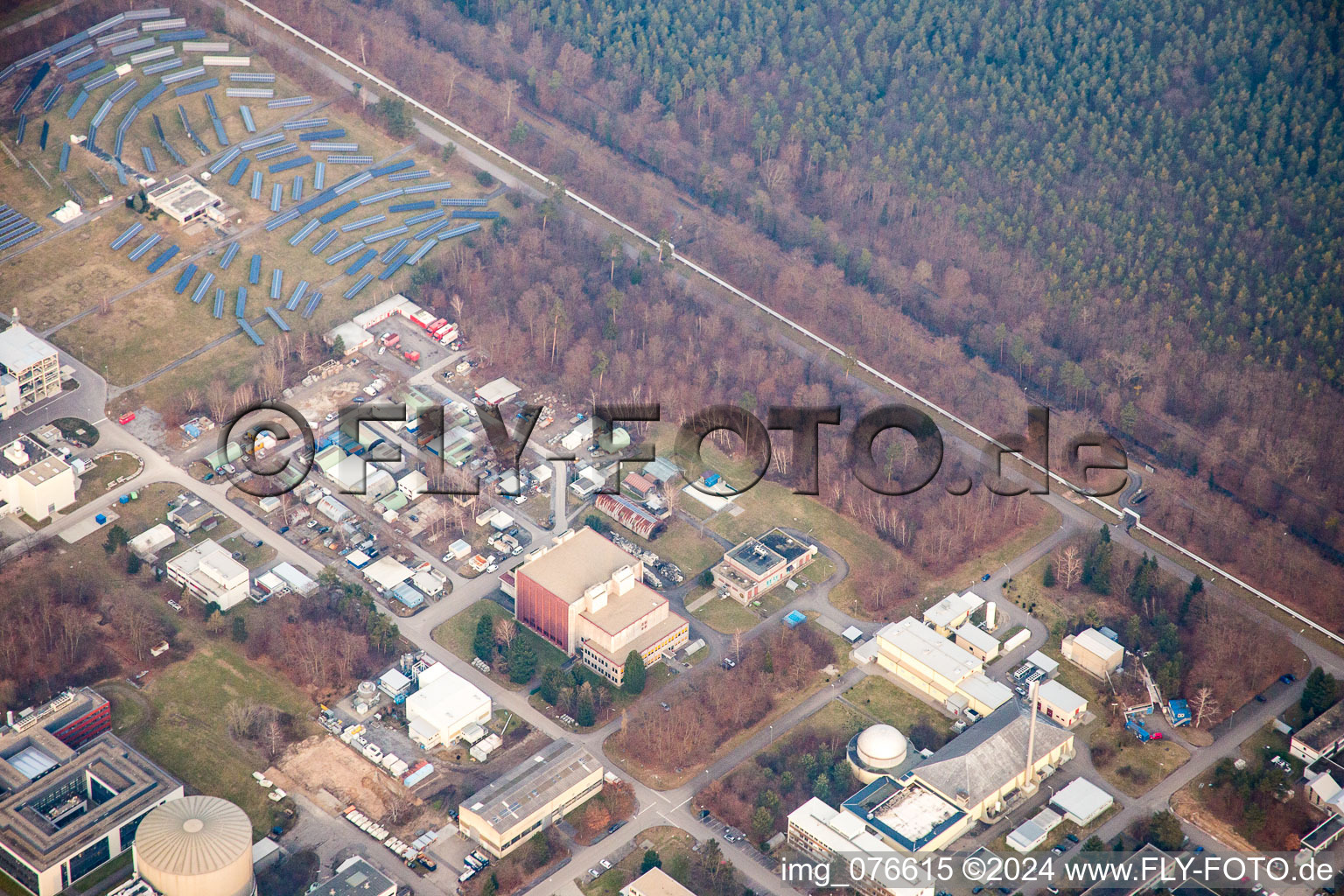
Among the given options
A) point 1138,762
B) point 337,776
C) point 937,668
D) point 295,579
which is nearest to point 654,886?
point 337,776

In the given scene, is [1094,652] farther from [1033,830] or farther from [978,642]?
[1033,830]

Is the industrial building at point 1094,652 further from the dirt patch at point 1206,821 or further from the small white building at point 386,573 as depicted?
the small white building at point 386,573

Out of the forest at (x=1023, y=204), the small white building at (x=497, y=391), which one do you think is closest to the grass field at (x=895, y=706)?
the forest at (x=1023, y=204)

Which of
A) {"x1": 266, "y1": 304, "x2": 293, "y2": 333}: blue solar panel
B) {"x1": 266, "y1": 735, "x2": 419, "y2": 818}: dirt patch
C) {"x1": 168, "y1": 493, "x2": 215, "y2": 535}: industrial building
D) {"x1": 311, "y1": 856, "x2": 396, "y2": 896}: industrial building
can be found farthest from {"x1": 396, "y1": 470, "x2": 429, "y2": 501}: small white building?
{"x1": 311, "y1": 856, "x2": 396, "y2": 896}: industrial building

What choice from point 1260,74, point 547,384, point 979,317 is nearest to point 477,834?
point 547,384

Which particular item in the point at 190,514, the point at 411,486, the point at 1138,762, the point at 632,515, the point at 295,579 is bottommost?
the point at 1138,762
